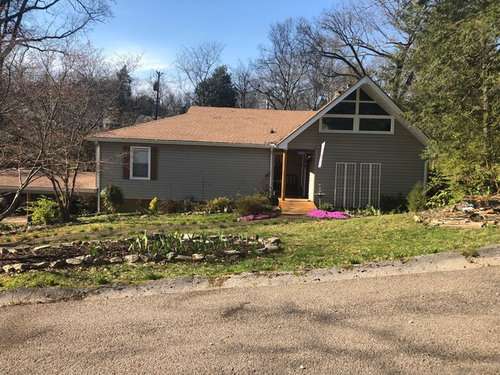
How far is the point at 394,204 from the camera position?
15.6 metres

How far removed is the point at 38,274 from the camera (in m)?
5.96

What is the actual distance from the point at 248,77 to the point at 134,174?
116 feet

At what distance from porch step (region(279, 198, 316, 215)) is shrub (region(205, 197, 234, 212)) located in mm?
2122

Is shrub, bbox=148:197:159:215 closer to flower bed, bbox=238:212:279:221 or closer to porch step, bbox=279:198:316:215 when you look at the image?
flower bed, bbox=238:212:279:221

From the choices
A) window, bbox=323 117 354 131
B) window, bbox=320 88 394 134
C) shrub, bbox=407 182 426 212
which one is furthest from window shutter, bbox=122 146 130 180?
shrub, bbox=407 182 426 212

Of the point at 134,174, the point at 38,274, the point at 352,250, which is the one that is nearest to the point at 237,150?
the point at 134,174

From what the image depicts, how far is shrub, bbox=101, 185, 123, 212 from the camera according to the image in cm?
1631

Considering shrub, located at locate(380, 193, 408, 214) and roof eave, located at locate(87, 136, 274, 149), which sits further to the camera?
roof eave, located at locate(87, 136, 274, 149)

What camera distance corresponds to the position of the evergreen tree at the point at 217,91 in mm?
41688

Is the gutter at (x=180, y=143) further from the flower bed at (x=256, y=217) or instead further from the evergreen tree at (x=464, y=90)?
the evergreen tree at (x=464, y=90)

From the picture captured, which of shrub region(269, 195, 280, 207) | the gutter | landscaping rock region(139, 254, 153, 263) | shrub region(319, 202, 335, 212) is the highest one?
the gutter

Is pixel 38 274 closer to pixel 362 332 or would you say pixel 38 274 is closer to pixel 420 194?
pixel 362 332

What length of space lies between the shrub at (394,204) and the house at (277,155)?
1.60 feet

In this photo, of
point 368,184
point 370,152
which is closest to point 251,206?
point 368,184
